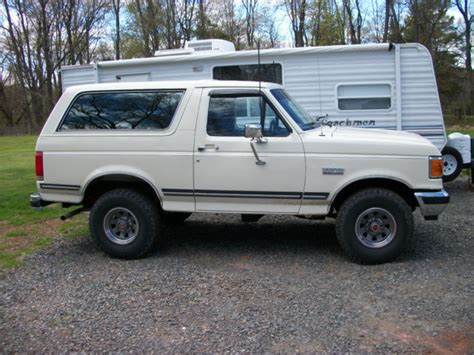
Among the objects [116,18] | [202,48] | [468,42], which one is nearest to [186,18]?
[116,18]

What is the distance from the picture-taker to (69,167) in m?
5.99

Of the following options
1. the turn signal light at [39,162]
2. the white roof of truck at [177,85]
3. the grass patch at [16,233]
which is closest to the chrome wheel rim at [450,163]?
the white roof of truck at [177,85]

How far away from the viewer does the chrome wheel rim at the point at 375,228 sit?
5.55 metres

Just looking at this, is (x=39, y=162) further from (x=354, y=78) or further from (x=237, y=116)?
(x=354, y=78)

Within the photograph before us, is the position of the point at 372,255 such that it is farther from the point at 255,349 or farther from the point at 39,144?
the point at 39,144

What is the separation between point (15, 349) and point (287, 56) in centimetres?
691

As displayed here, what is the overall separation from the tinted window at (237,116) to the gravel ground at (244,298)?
144cm

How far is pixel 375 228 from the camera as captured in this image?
5.59 meters

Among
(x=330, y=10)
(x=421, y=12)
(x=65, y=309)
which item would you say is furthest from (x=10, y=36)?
(x=65, y=309)

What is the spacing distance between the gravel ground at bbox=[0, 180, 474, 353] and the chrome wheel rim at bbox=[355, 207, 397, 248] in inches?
10.5

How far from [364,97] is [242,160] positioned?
4374 millimetres

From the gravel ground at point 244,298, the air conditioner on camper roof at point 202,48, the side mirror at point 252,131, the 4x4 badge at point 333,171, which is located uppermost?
the air conditioner on camper roof at point 202,48

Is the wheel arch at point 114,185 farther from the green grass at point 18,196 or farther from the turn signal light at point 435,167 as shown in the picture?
the turn signal light at point 435,167

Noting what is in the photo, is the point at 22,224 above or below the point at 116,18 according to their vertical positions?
below
